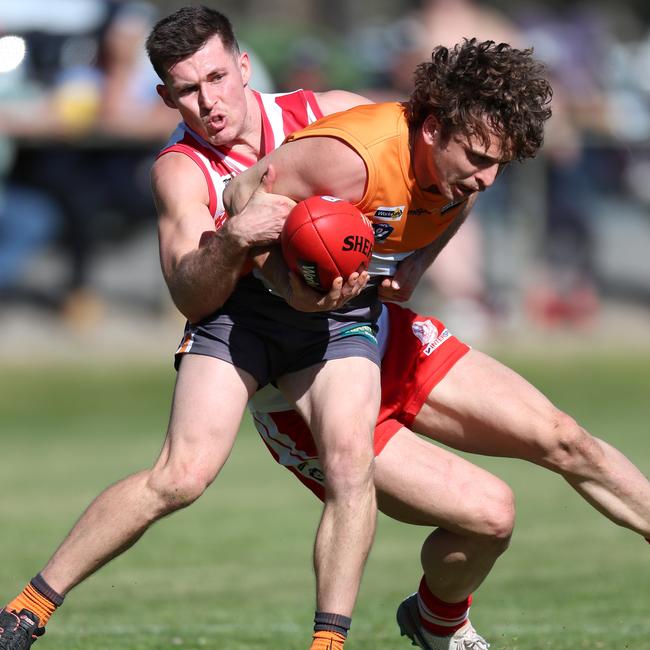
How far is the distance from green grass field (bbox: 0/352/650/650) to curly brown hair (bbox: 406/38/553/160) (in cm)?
220

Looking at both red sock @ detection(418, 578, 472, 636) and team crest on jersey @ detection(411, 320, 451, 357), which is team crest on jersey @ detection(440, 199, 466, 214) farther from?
red sock @ detection(418, 578, 472, 636)

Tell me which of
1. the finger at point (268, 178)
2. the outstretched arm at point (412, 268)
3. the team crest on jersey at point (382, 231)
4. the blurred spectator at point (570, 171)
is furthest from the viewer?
the blurred spectator at point (570, 171)

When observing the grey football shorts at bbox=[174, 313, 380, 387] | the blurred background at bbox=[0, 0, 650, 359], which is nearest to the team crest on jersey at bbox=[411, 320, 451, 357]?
the grey football shorts at bbox=[174, 313, 380, 387]

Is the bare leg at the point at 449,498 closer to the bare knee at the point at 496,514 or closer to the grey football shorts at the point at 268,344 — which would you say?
the bare knee at the point at 496,514

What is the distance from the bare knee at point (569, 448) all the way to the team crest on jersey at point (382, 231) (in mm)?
970

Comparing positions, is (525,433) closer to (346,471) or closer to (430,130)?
(346,471)

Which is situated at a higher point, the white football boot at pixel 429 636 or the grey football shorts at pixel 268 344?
the grey football shorts at pixel 268 344

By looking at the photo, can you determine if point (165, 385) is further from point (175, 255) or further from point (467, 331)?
point (175, 255)

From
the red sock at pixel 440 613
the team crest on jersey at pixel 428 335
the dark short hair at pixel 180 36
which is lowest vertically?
the red sock at pixel 440 613

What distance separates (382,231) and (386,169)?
0.30 m

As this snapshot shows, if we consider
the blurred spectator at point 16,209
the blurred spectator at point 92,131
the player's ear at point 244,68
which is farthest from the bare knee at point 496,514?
the blurred spectator at point 16,209

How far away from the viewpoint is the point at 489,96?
4707 millimetres

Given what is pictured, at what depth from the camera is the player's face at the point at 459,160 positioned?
187 inches

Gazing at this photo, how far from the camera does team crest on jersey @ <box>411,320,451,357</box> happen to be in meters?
5.49
